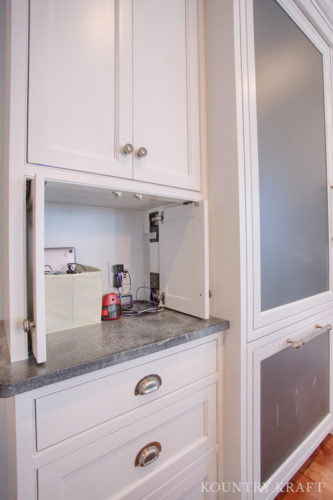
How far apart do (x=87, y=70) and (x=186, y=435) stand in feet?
4.16

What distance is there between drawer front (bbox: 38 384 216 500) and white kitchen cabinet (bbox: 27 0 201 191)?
79 cm

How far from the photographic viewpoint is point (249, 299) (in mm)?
881

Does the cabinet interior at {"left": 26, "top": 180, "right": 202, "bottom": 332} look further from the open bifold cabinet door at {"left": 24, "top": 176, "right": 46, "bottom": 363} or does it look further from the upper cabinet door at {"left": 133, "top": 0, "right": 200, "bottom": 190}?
the open bifold cabinet door at {"left": 24, "top": 176, "right": 46, "bottom": 363}

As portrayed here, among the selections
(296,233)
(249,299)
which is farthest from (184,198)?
(296,233)

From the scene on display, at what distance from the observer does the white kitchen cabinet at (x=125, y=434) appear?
0.53 metres

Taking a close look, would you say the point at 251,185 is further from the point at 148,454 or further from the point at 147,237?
the point at 148,454

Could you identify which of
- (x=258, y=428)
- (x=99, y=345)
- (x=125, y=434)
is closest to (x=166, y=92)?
(x=99, y=345)

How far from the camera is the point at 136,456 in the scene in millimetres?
700

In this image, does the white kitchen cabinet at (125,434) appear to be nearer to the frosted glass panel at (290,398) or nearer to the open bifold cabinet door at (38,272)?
the open bifold cabinet door at (38,272)

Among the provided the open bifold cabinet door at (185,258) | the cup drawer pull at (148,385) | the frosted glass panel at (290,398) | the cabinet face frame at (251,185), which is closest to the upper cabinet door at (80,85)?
the open bifold cabinet door at (185,258)

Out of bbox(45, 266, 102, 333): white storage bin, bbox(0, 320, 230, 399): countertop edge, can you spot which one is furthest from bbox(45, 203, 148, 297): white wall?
bbox(0, 320, 230, 399): countertop edge

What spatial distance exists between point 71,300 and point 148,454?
55cm

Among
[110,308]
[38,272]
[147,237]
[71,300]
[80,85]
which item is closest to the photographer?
[38,272]

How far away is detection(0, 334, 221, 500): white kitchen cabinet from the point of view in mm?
533
